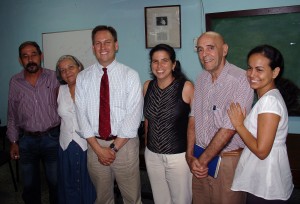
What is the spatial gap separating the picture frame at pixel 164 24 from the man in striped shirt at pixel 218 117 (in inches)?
78.3

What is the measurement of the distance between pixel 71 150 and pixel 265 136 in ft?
4.86

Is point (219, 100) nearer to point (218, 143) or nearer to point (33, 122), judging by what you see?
point (218, 143)

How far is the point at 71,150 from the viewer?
217 cm

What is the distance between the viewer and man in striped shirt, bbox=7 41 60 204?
7.55 feet

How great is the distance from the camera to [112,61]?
2004 millimetres

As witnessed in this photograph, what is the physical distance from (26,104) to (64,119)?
1.38 ft

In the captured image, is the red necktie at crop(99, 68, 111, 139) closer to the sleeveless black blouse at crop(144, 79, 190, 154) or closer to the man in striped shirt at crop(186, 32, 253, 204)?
the sleeveless black blouse at crop(144, 79, 190, 154)

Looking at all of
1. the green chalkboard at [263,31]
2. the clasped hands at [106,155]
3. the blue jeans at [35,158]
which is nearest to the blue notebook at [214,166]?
the clasped hands at [106,155]

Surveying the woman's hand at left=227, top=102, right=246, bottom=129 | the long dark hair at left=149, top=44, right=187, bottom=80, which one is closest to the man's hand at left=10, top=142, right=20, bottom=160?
the long dark hair at left=149, top=44, right=187, bottom=80

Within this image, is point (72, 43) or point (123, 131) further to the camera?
point (72, 43)

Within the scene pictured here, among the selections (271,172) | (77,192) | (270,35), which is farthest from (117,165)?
(270,35)

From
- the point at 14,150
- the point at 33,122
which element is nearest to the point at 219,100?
the point at 33,122

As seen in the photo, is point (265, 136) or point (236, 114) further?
point (236, 114)

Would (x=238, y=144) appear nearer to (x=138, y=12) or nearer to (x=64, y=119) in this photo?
(x=64, y=119)
